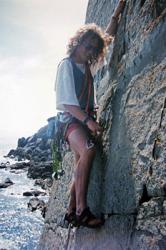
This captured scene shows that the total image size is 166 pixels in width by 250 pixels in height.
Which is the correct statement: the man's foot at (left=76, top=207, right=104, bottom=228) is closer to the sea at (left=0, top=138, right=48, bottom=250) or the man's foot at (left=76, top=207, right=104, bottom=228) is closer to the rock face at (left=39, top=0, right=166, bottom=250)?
the rock face at (left=39, top=0, right=166, bottom=250)

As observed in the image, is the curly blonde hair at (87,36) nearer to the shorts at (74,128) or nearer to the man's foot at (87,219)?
the shorts at (74,128)

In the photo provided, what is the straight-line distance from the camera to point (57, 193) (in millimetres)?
5488

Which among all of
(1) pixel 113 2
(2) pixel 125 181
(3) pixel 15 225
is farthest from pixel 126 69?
(3) pixel 15 225

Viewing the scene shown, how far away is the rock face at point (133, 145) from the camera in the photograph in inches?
112

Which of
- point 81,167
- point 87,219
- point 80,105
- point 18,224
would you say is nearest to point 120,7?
point 80,105

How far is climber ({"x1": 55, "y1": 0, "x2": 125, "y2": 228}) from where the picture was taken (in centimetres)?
360

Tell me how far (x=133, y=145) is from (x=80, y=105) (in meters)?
0.93

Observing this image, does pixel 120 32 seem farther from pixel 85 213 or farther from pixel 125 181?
pixel 85 213

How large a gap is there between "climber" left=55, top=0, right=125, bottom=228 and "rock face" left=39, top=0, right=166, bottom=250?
9.8 inches

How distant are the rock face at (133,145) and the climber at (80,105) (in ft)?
0.82

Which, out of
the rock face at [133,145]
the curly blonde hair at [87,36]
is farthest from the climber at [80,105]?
the rock face at [133,145]

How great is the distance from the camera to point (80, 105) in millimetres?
3943

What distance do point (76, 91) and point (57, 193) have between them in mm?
2261

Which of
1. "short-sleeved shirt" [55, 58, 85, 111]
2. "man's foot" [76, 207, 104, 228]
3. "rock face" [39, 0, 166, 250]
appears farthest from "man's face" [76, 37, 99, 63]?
"man's foot" [76, 207, 104, 228]
